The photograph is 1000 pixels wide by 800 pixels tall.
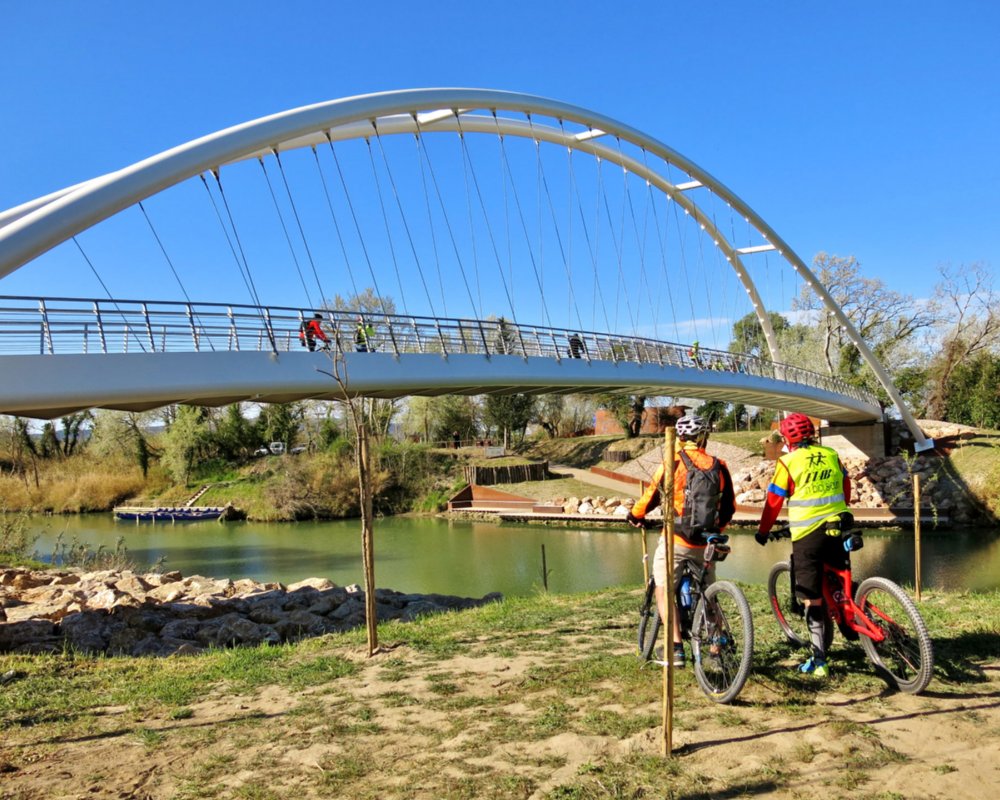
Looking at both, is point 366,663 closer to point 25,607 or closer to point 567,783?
point 567,783

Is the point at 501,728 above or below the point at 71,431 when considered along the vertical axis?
below

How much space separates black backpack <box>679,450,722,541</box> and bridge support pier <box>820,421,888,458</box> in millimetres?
32860

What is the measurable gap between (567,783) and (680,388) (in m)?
19.6

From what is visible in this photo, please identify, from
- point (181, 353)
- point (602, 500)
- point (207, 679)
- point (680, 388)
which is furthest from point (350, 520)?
point (207, 679)

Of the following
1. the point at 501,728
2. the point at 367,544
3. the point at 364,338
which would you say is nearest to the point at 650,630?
the point at 501,728

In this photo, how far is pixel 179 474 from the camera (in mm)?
40688

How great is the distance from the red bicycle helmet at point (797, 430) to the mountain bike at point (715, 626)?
715 millimetres

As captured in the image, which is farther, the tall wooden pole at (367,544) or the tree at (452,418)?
the tree at (452,418)

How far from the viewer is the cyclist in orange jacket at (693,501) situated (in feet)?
13.9

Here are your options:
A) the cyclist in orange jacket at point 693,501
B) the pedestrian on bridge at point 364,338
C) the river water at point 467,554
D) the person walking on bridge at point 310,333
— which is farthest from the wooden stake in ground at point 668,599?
the pedestrian on bridge at point 364,338

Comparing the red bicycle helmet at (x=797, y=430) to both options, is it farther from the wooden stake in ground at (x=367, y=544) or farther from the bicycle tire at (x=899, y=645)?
the wooden stake in ground at (x=367, y=544)

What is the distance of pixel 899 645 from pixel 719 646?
0.94m

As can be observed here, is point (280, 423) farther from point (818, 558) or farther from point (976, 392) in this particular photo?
point (818, 558)

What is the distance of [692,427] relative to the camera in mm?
4402
